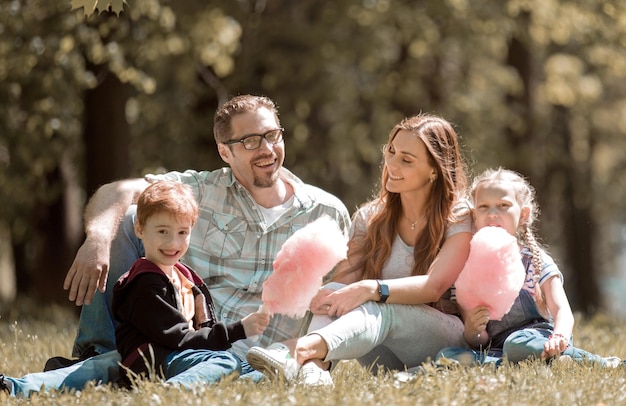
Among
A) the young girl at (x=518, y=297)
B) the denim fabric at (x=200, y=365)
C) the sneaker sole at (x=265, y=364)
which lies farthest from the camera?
the young girl at (x=518, y=297)

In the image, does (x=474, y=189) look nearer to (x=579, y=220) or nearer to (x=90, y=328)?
(x=90, y=328)

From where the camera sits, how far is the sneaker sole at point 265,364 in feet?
13.8

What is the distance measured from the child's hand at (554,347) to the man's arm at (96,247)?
2.11 meters

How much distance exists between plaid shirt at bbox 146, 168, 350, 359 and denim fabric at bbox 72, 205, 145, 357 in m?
0.37

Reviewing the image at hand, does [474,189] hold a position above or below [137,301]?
above

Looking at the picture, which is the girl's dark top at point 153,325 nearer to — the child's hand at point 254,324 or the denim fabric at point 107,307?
the child's hand at point 254,324

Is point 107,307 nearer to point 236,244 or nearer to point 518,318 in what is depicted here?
point 236,244

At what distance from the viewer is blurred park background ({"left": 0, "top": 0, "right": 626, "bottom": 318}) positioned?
414 inches

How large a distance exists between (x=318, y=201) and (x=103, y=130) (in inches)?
228

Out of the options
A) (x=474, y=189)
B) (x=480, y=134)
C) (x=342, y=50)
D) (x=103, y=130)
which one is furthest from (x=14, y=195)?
(x=474, y=189)

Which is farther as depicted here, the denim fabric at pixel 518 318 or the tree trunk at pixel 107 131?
the tree trunk at pixel 107 131

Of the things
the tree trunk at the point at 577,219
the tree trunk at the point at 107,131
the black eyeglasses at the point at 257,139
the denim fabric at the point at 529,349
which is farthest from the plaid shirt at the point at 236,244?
the tree trunk at the point at 577,219

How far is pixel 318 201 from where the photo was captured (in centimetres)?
551

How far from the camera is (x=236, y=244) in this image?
5309mm
